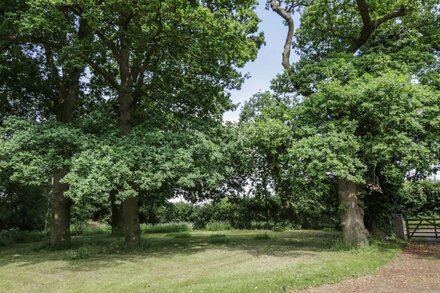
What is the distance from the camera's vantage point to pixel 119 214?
2745 cm

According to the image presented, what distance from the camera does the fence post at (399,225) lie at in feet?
61.0

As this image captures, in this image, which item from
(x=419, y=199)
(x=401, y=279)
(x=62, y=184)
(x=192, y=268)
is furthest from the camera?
(x=419, y=199)

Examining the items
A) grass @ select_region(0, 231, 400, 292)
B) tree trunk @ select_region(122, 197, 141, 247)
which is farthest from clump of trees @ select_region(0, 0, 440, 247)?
grass @ select_region(0, 231, 400, 292)

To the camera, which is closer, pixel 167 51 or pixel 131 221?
pixel 131 221

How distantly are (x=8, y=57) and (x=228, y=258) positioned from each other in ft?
48.8

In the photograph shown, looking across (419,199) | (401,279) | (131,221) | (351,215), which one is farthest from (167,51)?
(419,199)

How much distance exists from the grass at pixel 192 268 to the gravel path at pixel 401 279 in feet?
1.30

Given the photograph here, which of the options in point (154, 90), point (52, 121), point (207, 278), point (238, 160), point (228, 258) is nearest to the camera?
point (207, 278)

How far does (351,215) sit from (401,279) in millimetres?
5309

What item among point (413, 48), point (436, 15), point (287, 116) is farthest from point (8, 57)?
point (436, 15)

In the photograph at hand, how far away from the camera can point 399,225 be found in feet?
61.5

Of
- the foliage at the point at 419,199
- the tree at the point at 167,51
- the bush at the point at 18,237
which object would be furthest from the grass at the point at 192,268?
the bush at the point at 18,237

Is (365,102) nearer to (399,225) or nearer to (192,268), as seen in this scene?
(399,225)

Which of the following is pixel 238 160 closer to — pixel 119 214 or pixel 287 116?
pixel 287 116
